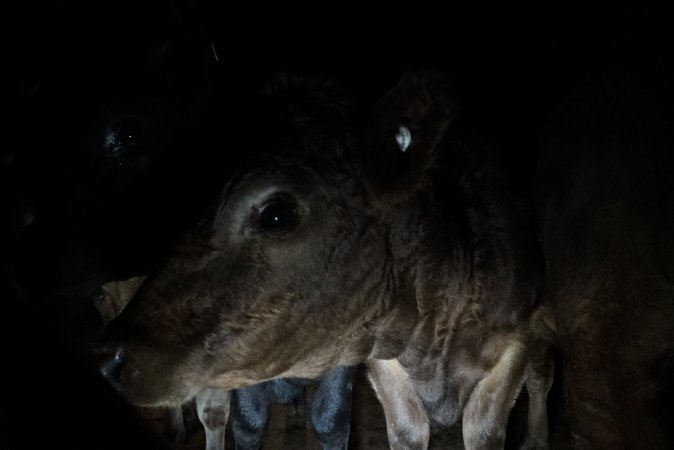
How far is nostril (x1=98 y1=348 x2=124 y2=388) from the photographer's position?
9.00ft

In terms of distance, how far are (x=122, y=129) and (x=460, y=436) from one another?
3159 mm

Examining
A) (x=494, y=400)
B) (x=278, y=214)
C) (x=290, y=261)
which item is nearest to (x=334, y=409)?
(x=494, y=400)

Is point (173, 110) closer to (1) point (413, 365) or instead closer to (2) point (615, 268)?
(1) point (413, 365)

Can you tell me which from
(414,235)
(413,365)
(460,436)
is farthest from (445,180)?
(460,436)

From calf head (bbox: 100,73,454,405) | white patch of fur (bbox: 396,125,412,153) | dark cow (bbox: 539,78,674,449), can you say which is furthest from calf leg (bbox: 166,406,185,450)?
white patch of fur (bbox: 396,125,412,153)

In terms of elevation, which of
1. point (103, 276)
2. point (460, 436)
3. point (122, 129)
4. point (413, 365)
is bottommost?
point (460, 436)

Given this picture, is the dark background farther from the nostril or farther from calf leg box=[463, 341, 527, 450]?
the nostril

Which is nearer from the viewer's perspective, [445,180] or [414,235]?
[414,235]

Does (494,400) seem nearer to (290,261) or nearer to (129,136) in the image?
(290,261)

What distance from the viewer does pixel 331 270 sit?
3.08m

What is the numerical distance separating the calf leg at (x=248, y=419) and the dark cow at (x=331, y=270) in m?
1.50

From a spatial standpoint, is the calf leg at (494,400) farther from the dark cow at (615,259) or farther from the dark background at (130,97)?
the dark background at (130,97)

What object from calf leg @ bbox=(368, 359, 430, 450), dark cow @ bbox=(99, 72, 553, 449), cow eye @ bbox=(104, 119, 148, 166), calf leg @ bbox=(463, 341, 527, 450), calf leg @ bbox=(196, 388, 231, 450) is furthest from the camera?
calf leg @ bbox=(196, 388, 231, 450)

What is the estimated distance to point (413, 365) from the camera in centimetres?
382
